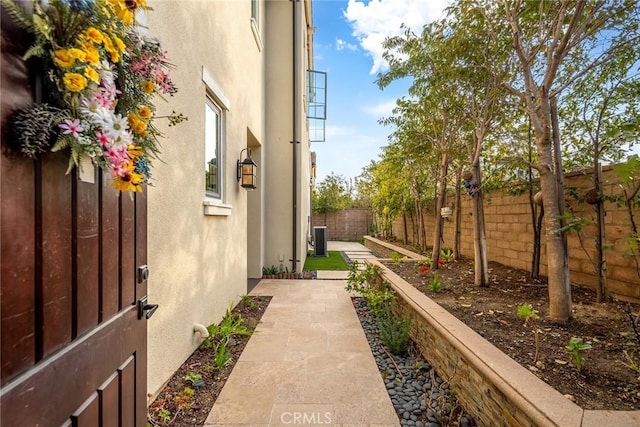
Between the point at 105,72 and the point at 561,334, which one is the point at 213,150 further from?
Answer: the point at 561,334

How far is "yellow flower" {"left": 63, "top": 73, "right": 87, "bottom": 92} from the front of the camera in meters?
0.90

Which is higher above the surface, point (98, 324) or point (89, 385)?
point (98, 324)

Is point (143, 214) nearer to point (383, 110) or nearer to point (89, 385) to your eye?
point (89, 385)

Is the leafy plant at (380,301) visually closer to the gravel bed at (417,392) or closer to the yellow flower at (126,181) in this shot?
the gravel bed at (417,392)

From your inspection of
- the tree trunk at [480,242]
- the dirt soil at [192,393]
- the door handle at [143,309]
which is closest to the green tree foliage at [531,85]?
the tree trunk at [480,242]

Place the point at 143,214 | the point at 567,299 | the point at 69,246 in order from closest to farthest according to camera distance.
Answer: the point at 69,246, the point at 143,214, the point at 567,299

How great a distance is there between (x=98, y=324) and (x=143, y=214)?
0.62 meters

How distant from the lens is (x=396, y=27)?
15.3 feet

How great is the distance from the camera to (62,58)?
2.96 feet

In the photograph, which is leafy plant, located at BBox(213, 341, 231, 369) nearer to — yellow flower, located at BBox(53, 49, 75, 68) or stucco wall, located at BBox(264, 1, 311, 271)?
yellow flower, located at BBox(53, 49, 75, 68)

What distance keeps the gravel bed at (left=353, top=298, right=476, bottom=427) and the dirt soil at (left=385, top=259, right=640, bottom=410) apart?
542mm

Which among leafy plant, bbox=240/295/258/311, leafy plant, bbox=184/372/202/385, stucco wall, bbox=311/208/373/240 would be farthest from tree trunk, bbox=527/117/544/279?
stucco wall, bbox=311/208/373/240

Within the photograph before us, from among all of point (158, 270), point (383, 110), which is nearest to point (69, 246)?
point (158, 270)
